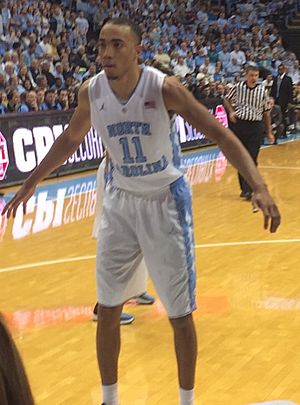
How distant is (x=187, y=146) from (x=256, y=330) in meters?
10.8

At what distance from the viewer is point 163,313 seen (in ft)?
16.8

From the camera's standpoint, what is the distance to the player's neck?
3.21 m

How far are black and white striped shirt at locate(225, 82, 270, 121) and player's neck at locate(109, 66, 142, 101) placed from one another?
6298 mm

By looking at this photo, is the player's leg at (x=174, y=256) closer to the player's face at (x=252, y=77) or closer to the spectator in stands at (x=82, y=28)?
the player's face at (x=252, y=77)

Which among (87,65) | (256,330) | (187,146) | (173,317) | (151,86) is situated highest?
(151,86)

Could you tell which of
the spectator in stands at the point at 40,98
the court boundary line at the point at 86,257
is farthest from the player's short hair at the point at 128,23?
the spectator in stands at the point at 40,98

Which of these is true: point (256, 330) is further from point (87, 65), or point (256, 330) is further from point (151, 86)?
point (87, 65)

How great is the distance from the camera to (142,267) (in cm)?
346

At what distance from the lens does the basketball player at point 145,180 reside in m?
3.17

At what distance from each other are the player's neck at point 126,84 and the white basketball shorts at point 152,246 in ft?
1.39

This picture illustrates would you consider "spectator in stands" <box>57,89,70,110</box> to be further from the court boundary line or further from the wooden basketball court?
the court boundary line

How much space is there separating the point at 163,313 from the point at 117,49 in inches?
95.4

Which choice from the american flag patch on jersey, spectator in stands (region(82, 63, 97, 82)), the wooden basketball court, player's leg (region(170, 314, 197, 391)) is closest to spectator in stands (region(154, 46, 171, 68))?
spectator in stands (region(82, 63, 97, 82))

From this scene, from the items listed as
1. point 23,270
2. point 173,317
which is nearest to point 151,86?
point 173,317
